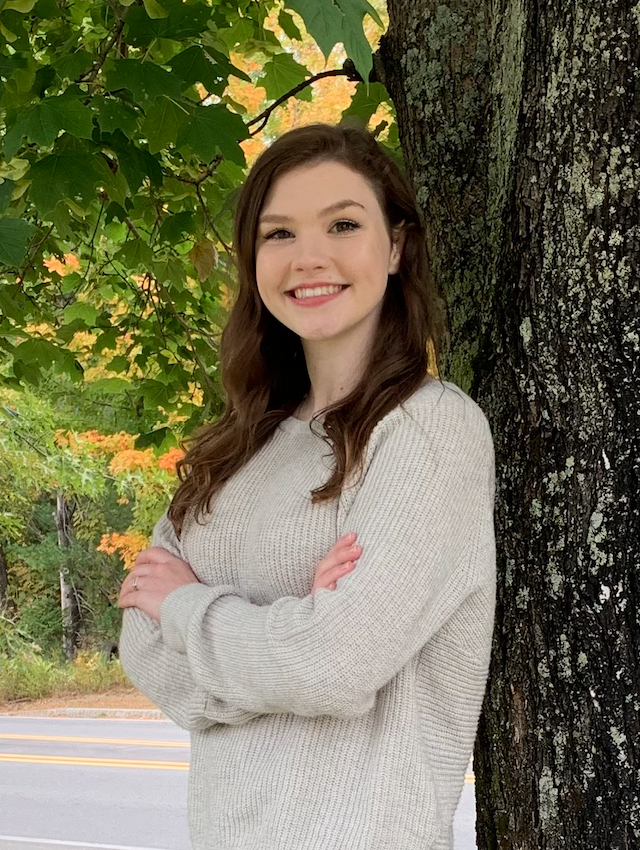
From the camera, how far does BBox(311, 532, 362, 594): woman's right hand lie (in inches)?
56.5

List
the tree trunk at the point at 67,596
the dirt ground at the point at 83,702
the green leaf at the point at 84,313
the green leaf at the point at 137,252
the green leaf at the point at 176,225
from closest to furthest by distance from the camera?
the green leaf at the point at 176,225 < the green leaf at the point at 137,252 < the green leaf at the point at 84,313 < the dirt ground at the point at 83,702 < the tree trunk at the point at 67,596

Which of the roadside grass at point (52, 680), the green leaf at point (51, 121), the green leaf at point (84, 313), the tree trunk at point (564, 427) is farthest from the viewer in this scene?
the roadside grass at point (52, 680)

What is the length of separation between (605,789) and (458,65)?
1.33 metres

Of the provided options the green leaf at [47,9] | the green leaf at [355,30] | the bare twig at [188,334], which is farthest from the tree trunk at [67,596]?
the green leaf at [355,30]

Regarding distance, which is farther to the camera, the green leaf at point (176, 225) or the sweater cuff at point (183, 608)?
the green leaf at point (176, 225)

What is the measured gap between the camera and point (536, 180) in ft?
5.31

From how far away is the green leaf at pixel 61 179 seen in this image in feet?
6.87

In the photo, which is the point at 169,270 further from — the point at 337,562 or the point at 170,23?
the point at 337,562

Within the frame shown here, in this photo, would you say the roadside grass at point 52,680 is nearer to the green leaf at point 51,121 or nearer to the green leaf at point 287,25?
the green leaf at point 287,25

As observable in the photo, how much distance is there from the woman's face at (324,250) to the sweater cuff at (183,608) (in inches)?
18.7

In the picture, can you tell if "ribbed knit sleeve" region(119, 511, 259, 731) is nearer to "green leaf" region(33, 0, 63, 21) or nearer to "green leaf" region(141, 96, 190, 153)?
"green leaf" region(141, 96, 190, 153)

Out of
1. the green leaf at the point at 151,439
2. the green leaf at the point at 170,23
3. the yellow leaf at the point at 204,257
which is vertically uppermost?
the green leaf at the point at 170,23

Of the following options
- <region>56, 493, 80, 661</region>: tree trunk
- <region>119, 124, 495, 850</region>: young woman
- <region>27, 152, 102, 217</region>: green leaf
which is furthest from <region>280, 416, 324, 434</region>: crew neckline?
<region>56, 493, 80, 661</region>: tree trunk

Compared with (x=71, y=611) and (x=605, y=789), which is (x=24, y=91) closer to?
(x=605, y=789)
